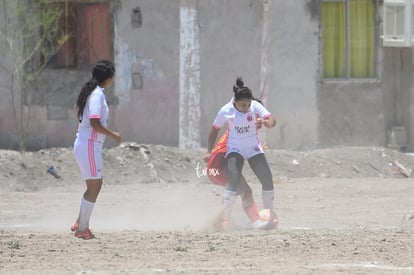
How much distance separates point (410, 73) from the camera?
21.3 metres

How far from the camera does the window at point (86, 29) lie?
21.3m

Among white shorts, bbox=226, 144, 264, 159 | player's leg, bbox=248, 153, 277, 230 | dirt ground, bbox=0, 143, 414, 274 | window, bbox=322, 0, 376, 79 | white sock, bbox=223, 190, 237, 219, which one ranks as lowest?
dirt ground, bbox=0, 143, 414, 274

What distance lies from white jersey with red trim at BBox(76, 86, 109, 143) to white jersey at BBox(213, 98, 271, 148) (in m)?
1.62

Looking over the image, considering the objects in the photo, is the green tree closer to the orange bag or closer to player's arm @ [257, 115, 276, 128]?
the orange bag

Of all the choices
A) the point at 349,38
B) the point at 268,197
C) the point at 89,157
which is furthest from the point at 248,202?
the point at 349,38

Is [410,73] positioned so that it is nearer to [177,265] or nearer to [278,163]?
[278,163]

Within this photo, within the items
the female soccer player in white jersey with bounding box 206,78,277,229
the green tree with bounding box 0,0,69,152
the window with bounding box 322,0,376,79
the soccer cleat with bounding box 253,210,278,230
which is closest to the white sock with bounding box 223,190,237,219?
the female soccer player in white jersey with bounding box 206,78,277,229

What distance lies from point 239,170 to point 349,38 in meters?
10.2

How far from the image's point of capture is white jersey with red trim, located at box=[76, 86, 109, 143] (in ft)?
33.9

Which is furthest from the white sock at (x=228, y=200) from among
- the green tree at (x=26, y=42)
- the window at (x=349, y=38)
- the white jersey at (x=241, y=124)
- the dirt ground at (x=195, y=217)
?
the window at (x=349, y=38)

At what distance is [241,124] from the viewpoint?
1157 cm

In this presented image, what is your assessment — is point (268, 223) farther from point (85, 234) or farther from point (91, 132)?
point (91, 132)

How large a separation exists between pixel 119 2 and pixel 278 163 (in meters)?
5.16

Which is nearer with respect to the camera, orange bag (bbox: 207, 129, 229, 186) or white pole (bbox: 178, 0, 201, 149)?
orange bag (bbox: 207, 129, 229, 186)
